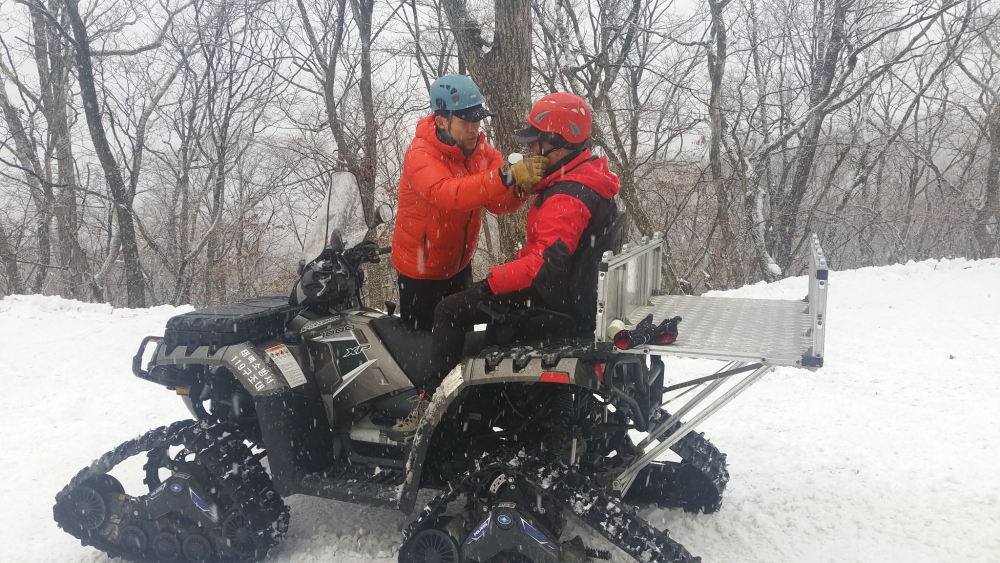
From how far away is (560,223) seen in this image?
3.13m

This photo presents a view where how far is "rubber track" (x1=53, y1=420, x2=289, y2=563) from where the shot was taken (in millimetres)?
3555

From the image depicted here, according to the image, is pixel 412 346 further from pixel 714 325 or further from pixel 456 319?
pixel 714 325

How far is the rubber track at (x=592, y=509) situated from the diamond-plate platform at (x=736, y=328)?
748 millimetres

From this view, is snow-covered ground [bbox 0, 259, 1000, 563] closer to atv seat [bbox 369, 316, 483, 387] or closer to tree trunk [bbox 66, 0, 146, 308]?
atv seat [bbox 369, 316, 483, 387]

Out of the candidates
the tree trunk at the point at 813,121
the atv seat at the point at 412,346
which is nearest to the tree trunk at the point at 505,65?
the atv seat at the point at 412,346

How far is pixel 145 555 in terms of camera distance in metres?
3.64

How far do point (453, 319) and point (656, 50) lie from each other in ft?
57.5

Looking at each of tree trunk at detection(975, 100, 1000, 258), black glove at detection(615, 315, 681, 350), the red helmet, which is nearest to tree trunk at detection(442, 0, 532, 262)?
the red helmet

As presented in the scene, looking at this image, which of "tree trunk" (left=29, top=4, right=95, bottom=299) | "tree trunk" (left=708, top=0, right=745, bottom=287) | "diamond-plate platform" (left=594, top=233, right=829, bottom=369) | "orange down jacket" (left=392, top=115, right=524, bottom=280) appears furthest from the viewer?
"tree trunk" (left=29, top=4, right=95, bottom=299)

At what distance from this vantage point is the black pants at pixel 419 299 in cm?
391

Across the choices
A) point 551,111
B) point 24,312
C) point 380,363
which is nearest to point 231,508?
point 380,363

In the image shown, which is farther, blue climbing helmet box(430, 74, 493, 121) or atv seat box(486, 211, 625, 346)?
blue climbing helmet box(430, 74, 493, 121)

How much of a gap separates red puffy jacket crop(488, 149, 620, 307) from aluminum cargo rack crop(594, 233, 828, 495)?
228 millimetres

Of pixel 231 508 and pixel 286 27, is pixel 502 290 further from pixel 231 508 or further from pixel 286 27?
pixel 286 27
